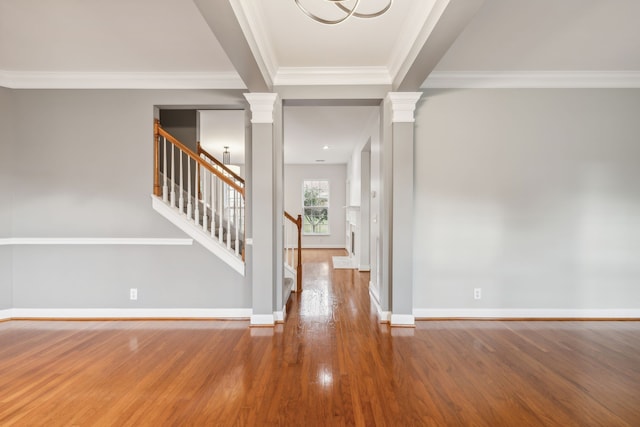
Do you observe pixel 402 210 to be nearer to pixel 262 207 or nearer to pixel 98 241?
pixel 262 207

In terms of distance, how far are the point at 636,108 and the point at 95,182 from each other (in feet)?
20.0

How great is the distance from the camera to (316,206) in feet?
31.9

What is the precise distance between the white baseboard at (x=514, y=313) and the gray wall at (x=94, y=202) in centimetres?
Result: 248

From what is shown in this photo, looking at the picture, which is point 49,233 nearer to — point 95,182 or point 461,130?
point 95,182

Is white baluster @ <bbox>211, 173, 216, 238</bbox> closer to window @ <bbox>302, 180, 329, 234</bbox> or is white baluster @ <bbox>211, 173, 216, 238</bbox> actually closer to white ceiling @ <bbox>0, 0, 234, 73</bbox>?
white ceiling @ <bbox>0, 0, 234, 73</bbox>

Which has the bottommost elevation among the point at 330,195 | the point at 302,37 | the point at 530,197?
the point at 530,197

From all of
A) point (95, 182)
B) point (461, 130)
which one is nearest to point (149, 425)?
point (95, 182)

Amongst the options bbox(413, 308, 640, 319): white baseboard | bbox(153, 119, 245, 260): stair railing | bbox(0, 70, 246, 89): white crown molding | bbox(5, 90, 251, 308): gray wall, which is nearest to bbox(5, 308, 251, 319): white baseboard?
bbox(5, 90, 251, 308): gray wall

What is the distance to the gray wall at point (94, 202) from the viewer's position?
3.52m

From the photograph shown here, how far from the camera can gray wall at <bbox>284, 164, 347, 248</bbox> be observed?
961cm

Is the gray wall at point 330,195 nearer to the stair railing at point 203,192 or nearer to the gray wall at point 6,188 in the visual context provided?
the stair railing at point 203,192

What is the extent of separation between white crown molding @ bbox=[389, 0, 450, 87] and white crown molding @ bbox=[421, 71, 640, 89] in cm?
62

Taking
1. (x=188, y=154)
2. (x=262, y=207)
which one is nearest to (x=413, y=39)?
(x=262, y=207)

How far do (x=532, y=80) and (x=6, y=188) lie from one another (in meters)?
5.93
